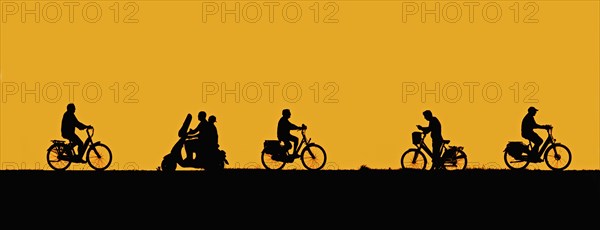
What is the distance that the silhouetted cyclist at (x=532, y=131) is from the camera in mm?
23578

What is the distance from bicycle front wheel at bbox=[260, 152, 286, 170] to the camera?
2342 centimetres

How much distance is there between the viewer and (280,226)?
44.7ft

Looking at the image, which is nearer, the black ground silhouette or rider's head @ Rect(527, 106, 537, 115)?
the black ground silhouette

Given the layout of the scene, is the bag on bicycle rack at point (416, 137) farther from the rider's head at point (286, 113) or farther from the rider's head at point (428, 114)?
the rider's head at point (286, 113)

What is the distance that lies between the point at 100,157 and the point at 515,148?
28.9ft

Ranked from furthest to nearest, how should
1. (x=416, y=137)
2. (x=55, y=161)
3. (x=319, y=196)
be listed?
(x=55, y=161), (x=416, y=137), (x=319, y=196)

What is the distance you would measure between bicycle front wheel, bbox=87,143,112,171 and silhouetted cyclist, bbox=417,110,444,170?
652 cm

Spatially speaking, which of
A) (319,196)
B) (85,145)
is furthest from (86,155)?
(319,196)

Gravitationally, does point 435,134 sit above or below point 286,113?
below

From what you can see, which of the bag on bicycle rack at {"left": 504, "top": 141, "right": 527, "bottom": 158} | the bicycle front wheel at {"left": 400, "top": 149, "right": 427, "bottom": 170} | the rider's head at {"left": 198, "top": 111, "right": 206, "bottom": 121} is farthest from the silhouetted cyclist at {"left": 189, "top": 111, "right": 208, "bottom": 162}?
the bag on bicycle rack at {"left": 504, "top": 141, "right": 527, "bottom": 158}

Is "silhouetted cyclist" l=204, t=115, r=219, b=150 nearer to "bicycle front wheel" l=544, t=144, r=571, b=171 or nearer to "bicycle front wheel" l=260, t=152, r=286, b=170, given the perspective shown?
"bicycle front wheel" l=260, t=152, r=286, b=170

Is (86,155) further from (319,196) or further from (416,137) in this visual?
(319,196)

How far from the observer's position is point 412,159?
77.2 feet

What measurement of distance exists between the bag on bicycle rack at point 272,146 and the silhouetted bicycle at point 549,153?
5021 millimetres
